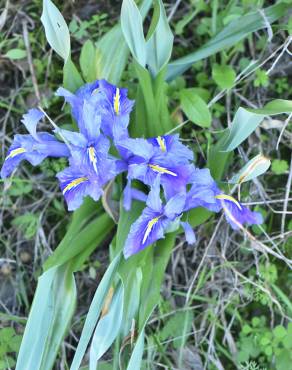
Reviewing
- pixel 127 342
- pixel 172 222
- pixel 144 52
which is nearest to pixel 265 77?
pixel 144 52

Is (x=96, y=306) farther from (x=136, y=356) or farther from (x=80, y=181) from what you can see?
(x=80, y=181)

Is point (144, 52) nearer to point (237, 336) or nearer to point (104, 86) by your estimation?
point (104, 86)

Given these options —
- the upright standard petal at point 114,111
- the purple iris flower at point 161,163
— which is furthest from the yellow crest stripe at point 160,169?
the upright standard petal at point 114,111

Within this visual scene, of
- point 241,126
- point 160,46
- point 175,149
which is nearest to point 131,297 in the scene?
point 175,149

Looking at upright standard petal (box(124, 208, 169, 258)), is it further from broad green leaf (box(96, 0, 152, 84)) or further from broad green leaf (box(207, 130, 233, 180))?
broad green leaf (box(96, 0, 152, 84))

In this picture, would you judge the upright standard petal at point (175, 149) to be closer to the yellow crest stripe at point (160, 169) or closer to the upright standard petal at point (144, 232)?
the yellow crest stripe at point (160, 169)

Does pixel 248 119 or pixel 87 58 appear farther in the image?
pixel 87 58

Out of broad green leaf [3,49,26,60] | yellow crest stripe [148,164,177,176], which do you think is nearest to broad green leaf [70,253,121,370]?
yellow crest stripe [148,164,177,176]
